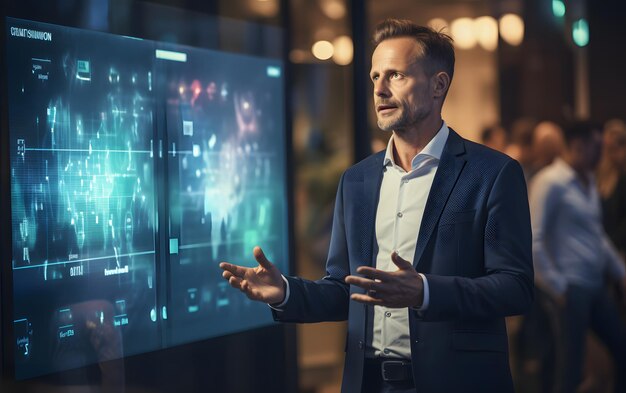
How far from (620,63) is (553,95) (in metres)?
0.73

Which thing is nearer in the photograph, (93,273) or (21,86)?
(21,86)

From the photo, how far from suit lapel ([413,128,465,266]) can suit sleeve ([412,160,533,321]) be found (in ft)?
0.43

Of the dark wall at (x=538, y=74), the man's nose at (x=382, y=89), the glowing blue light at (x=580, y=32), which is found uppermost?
the glowing blue light at (x=580, y=32)

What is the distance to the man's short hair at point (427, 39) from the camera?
276 cm

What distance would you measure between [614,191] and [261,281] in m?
4.29

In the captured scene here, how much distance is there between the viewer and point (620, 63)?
7.04 metres

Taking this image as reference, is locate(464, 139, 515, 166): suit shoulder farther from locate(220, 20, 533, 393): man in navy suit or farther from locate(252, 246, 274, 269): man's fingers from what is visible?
locate(252, 246, 274, 269): man's fingers

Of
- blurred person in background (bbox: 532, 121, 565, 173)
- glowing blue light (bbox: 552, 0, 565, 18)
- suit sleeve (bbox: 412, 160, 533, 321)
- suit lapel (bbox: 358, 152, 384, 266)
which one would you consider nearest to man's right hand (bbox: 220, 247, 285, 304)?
suit lapel (bbox: 358, 152, 384, 266)

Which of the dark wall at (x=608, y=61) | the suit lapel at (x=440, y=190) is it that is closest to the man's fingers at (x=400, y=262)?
the suit lapel at (x=440, y=190)

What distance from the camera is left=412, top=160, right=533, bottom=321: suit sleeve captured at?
8.25 ft

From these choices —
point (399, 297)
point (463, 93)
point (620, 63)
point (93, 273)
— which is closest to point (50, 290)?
point (93, 273)

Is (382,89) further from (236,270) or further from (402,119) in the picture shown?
(236,270)

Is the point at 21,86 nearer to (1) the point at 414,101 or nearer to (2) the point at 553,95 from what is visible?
(1) the point at 414,101

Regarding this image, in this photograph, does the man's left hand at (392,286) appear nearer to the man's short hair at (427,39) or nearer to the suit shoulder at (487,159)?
the suit shoulder at (487,159)
